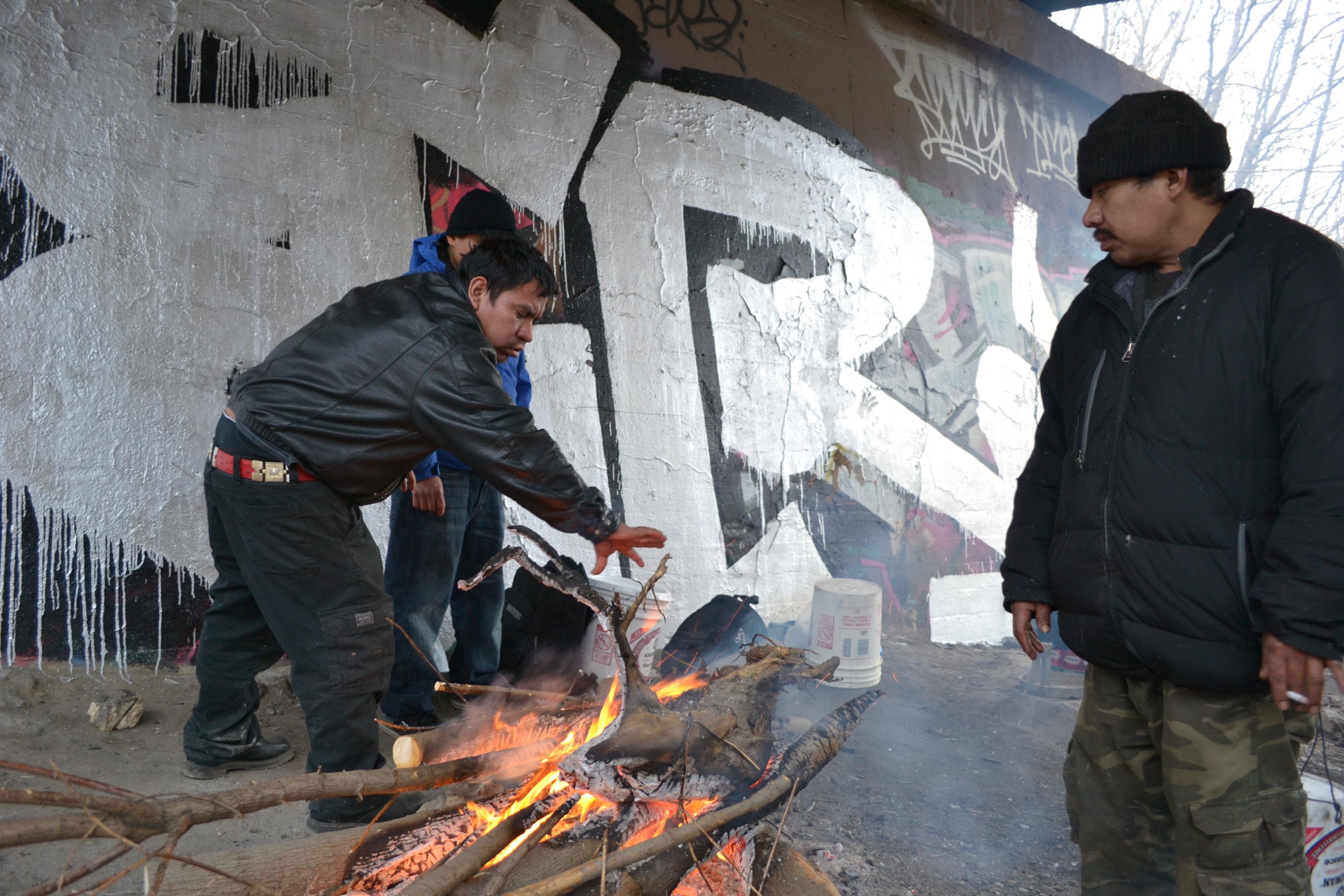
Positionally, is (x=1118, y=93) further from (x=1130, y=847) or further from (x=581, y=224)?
(x=1130, y=847)

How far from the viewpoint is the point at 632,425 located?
408 centimetres

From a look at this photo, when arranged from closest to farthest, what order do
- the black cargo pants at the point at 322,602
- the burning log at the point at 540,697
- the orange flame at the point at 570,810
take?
1. the orange flame at the point at 570,810
2. the black cargo pants at the point at 322,602
3. the burning log at the point at 540,697

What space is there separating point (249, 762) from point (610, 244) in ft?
9.21

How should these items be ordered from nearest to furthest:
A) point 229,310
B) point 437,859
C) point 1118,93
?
1. point 437,859
2. point 229,310
3. point 1118,93

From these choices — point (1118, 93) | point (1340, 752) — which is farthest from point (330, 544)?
point (1118, 93)

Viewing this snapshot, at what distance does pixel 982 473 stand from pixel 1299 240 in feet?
14.8

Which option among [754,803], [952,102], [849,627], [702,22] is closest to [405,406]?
[754,803]

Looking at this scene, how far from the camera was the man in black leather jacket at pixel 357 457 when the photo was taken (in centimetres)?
198

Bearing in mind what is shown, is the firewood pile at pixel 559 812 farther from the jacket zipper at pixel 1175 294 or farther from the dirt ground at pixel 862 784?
the jacket zipper at pixel 1175 294

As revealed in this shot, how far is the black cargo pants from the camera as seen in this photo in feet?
6.73

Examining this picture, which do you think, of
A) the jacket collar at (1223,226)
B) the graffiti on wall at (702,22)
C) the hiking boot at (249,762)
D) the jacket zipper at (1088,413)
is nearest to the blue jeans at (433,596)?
the hiking boot at (249,762)

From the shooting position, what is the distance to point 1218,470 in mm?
1548

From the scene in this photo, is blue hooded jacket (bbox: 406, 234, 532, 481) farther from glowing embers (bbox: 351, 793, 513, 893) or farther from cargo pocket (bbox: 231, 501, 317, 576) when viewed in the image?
glowing embers (bbox: 351, 793, 513, 893)

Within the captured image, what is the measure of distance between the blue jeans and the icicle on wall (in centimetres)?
87
